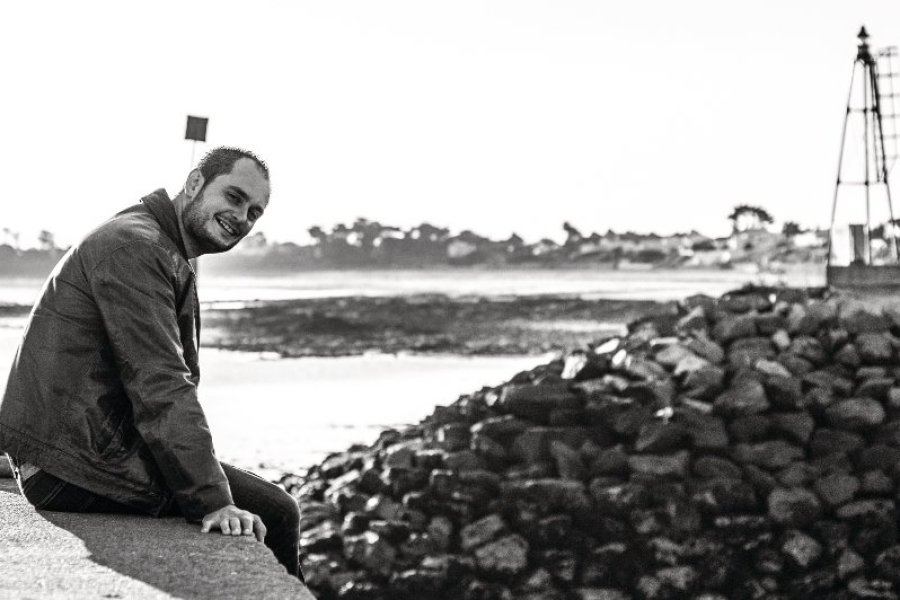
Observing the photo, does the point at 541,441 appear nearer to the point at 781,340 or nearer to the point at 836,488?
the point at 836,488

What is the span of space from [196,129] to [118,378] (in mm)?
3010

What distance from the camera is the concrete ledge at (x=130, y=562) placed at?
2.53m

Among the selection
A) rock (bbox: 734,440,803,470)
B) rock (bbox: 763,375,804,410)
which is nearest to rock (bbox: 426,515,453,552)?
rock (bbox: 734,440,803,470)

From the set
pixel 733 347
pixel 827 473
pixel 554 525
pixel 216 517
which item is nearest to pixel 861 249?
pixel 733 347

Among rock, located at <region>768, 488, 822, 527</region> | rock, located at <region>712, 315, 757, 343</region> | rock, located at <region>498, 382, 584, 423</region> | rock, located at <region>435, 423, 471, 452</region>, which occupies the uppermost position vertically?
rock, located at <region>712, 315, 757, 343</region>

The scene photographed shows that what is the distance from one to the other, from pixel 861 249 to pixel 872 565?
27.6 ft

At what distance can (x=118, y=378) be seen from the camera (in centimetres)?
293

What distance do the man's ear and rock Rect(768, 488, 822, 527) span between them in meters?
6.51

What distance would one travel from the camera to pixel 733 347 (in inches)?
412

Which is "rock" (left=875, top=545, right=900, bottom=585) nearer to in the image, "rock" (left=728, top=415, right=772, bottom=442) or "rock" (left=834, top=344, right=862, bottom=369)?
"rock" (left=728, top=415, right=772, bottom=442)

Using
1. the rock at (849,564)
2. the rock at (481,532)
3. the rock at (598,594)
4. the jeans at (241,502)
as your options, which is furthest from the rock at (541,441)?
the jeans at (241,502)

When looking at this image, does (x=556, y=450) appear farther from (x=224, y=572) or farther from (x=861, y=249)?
(x=861, y=249)

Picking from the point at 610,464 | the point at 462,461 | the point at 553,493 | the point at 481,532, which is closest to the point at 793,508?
the point at 610,464

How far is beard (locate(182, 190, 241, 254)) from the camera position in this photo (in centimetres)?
297
